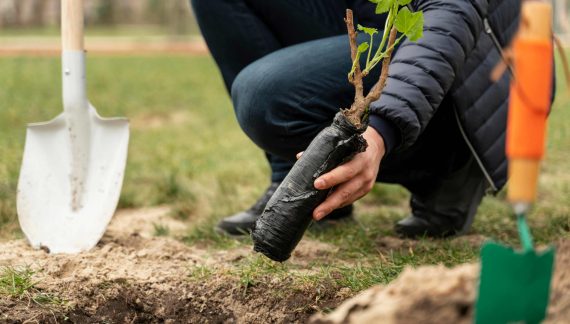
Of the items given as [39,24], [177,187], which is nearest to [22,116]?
[177,187]

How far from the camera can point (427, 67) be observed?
77.0 inches

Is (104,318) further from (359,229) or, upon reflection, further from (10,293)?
(359,229)

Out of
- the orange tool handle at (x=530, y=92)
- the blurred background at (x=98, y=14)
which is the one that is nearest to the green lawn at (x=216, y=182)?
the orange tool handle at (x=530, y=92)

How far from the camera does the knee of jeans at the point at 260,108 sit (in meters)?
2.31

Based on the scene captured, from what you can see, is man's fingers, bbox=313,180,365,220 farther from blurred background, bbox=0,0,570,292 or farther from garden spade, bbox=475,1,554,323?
garden spade, bbox=475,1,554,323

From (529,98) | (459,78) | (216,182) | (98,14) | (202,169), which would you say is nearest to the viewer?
(529,98)

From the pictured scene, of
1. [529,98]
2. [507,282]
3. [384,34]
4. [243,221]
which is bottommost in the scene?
[243,221]

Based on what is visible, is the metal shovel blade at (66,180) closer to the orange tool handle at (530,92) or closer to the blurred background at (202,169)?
the blurred background at (202,169)

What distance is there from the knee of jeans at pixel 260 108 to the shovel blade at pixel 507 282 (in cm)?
123

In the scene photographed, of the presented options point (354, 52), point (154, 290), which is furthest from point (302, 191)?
point (154, 290)

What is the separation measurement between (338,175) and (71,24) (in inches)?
47.0

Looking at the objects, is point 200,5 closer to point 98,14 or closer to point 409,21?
point 409,21

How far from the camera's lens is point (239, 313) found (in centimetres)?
198

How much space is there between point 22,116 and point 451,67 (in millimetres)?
3907
